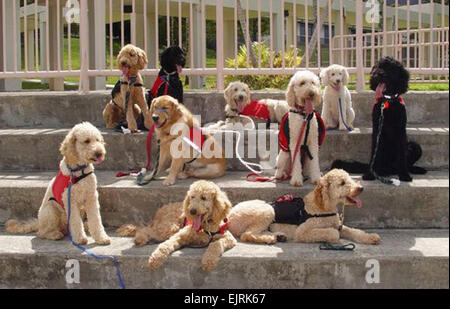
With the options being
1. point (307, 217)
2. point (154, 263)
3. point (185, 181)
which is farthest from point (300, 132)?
point (154, 263)

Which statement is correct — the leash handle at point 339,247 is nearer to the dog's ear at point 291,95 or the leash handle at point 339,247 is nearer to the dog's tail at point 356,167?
the dog's tail at point 356,167

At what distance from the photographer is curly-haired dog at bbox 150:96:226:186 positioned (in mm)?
5227

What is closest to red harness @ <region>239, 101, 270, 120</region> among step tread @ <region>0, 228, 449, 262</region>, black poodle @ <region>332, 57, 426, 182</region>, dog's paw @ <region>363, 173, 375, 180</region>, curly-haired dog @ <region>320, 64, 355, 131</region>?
curly-haired dog @ <region>320, 64, 355, 131</region>

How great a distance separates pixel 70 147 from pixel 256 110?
2.64 m

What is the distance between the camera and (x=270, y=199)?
16.5 ft

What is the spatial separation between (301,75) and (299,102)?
247 mm

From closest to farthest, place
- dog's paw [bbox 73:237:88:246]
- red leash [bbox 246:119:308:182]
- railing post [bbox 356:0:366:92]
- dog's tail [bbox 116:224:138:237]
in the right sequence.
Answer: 1. dog's paw [bbox 73:237:88:246]
2. dog's tail [bbox 116:224:138:237]
3. red leash [bbox 246:119:308:182]
4. railing post [bbox 356:0:366:92]

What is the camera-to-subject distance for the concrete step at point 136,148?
566cm

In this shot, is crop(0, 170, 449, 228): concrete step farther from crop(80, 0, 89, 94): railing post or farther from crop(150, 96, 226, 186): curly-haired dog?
crop(80, 0, 89, 94): railing post

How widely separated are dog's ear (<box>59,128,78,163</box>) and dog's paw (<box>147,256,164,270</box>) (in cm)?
105

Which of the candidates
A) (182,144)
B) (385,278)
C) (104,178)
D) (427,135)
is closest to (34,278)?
(104,178)

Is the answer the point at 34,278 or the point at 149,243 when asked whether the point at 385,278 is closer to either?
the point at 149,243

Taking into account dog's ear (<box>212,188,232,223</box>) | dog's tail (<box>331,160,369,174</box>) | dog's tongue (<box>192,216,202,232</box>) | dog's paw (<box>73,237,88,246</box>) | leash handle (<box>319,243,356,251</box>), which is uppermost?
dog's tail (<box>331,160,369,174</box>)

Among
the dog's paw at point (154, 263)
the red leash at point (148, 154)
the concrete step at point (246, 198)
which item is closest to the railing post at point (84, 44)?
the red leash at point (148, 154)
